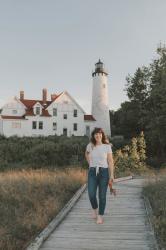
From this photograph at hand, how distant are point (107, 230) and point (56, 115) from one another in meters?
53.2

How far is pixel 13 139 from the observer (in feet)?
173

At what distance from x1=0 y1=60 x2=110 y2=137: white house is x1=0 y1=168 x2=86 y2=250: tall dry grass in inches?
1732

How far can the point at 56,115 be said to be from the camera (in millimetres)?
61125

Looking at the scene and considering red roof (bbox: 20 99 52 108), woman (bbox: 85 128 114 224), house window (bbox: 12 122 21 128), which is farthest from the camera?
red roof (bbox: 20 99 52 108)

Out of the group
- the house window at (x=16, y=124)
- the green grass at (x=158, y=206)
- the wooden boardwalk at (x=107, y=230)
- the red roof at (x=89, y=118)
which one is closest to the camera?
the wooden boardwalk at (x=107, y=230)

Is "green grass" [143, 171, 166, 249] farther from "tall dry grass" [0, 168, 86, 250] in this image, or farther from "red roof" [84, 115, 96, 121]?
"red roof" [84, 115, 96, 121]

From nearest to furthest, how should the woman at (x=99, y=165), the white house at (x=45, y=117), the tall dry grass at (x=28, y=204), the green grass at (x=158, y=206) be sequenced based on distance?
the green grass at (x=158, y=206) → the tall dry grass at (x=28, y=204) → the woman at (x=99, y=165) → the white house at (x=45, y=117)

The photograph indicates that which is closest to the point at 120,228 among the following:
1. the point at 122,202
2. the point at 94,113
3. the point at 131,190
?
the point at 122,202

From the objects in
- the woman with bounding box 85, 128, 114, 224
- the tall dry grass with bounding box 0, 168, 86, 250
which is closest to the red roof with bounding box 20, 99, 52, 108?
the tall dry grass with bounding box 0, 168, 86, 250

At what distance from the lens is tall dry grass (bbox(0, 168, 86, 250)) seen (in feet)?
27.9

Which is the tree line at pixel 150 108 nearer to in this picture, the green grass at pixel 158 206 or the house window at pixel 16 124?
the house window at pixel 16 124

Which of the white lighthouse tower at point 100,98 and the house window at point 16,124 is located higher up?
the white lighthouse tower at point 100,98

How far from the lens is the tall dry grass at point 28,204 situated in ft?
27.9

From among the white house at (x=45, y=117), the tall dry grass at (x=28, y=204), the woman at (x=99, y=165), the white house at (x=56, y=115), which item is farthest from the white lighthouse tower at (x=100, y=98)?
the woman at (x=99, y=165)
